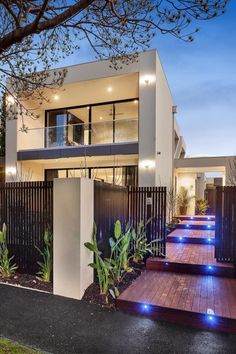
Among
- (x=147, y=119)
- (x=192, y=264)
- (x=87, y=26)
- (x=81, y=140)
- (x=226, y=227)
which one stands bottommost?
(x=192, y=264)

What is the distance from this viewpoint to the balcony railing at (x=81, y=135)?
12367 millimetres

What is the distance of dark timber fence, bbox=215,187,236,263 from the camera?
20.2ft

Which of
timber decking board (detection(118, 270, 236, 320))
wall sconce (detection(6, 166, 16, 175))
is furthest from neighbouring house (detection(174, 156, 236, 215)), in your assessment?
wall sconce (detection(6, 166, 16, 175))

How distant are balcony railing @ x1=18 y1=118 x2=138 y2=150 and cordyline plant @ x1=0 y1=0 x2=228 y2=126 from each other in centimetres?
634

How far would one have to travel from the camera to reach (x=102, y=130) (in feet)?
42.8

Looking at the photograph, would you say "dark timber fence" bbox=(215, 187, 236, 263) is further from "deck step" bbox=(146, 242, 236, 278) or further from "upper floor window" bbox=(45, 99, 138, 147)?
"upper floor window" bbox=(45, 99, 138, 147)

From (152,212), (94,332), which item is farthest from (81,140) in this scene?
(94,332)

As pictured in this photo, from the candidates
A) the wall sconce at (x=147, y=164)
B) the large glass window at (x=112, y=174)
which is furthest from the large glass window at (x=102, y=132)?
the wall sconce at (x=147, y=164)

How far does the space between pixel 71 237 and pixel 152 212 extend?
2862 millimetres

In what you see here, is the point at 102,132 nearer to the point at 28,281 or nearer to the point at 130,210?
the point at 130,210

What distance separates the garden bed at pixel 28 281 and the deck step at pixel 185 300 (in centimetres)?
176

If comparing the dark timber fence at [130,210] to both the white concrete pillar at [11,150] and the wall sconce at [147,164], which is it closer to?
the wall sconce at [147,164]

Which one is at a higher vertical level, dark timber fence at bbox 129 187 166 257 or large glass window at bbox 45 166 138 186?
large glass window at bbox 45 166 138 186

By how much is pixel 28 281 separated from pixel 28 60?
4947 millimetres
